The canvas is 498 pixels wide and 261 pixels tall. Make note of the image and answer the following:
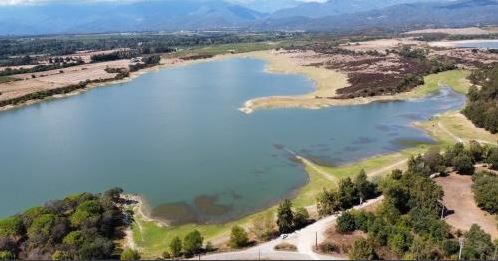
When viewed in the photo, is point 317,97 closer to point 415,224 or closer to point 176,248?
point 415,224

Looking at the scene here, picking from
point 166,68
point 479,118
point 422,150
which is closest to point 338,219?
point 422,150

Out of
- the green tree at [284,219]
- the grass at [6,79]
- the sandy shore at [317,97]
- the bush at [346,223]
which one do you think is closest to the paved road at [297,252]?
the green tree at [284,219]

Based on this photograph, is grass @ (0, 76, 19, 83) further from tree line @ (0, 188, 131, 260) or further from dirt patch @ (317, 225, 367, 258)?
dirt patch @ (317, 225, 367, 258)

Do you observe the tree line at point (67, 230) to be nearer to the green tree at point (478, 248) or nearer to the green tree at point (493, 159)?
the green tree at point (478, 248)

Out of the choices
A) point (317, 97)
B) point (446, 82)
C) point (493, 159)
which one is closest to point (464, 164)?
point (493, 159)

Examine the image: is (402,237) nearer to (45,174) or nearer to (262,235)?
(262,235)
